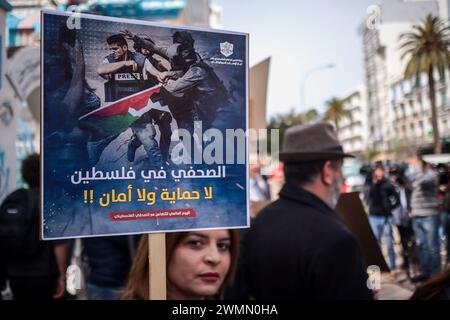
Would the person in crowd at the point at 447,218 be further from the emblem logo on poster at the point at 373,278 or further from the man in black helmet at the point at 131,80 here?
the man in black helmet at the point at 131,80

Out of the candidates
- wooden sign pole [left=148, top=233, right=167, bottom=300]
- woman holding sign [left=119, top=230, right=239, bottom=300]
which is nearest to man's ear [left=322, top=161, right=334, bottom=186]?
woman holding sign [left=119, top=230, right=239, bottom=300]

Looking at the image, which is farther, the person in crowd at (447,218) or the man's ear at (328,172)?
the person in crowd at (447,218)

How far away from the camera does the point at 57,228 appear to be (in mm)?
1532

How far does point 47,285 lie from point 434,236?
5.62m

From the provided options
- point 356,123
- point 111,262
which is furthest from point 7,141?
point 356,123

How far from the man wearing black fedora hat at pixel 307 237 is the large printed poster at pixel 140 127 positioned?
1.49ft

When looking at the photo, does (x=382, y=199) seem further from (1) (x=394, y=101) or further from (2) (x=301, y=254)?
(1) (x=394, y=101)

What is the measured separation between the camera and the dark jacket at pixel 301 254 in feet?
6.40

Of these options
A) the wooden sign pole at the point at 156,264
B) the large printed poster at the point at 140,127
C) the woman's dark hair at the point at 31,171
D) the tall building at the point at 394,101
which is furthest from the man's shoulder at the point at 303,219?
the tall building at the point at 394,101

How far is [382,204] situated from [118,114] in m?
6.44

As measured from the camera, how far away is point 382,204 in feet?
24.3

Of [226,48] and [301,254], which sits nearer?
[226,48]

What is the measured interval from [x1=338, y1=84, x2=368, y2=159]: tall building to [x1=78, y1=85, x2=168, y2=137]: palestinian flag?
91482 millimetres
